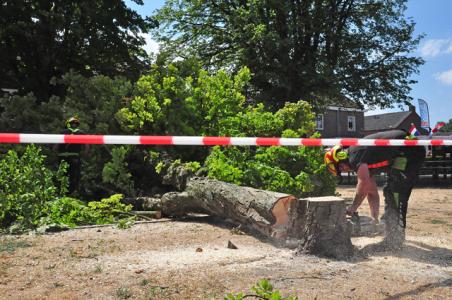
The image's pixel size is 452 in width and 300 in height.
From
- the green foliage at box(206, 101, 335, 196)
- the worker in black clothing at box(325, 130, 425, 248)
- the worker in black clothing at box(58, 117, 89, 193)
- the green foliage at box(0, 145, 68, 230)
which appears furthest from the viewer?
the worker in black clothing at box(58, 117, 89, 193)

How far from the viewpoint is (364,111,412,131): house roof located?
56256mm

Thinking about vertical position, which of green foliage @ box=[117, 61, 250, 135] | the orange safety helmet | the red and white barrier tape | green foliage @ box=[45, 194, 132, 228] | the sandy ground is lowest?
the sandy ground

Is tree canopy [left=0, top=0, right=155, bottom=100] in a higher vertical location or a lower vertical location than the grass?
higher

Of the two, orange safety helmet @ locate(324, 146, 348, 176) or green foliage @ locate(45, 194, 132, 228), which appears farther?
green foliage @ locate(45, 194, 132, 228)

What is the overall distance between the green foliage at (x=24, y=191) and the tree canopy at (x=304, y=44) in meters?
15.0

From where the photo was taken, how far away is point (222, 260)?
4.45 meters

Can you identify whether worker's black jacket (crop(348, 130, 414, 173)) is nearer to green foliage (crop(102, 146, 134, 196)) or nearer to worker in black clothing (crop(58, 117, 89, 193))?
green foliage (crop(102, 146, 134, 196))

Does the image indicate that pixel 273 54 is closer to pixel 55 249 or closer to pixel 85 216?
pixel 85 216

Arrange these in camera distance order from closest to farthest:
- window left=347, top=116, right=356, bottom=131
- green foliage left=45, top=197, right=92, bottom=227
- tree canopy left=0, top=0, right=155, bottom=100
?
1. green foliage left=45, top=197, right=92, bottom=227
2. tree canopy left=0, top=0, right=155, bottom=100
3. window left=347, top=116, right=356, bottom=131

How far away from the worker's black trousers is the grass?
4380 mm

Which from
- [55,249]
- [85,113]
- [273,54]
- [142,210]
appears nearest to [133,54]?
[273,54]

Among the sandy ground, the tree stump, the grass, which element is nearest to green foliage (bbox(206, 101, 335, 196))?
the sandy ground

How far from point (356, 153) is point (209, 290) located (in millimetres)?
2920

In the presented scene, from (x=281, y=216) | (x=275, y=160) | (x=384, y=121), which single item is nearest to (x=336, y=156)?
(x=281, y=216)
